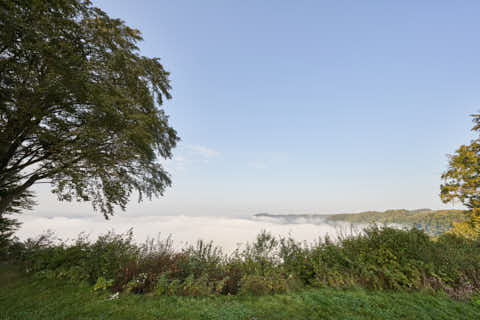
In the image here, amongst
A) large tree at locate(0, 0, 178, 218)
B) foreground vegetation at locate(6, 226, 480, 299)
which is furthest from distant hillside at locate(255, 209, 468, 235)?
large tree at locate(0, 0, 178, 218)

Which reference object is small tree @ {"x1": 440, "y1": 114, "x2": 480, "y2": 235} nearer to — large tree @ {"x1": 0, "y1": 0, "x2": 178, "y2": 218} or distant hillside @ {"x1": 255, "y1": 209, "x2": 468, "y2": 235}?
distant hillside @ {"x1": 255, "y1": 209, "x2": 468, "y2": 235}

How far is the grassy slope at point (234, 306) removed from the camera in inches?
127

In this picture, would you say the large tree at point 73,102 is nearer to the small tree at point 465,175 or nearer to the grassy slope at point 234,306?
the grassy slope at point 234,306

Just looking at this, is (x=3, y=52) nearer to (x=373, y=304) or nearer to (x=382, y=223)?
(x=373, y=304)

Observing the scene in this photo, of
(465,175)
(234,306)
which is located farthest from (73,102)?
(465,175)

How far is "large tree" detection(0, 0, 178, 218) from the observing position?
536 cm

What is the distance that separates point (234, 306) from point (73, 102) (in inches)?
338

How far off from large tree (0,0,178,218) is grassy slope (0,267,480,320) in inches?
175

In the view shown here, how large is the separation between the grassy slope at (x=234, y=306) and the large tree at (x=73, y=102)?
4436 mm

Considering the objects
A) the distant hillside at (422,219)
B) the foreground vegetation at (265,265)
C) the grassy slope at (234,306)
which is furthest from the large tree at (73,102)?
the distant hillside at (422,219)

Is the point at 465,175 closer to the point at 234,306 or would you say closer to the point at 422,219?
the point at 422,219

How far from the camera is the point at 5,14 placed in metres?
4.37

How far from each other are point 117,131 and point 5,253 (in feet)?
20.4

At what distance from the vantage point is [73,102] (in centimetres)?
648
